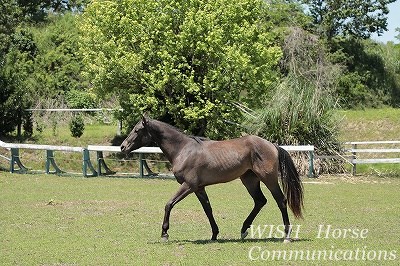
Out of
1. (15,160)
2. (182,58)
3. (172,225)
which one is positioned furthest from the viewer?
(182,58)

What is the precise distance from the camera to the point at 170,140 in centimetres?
1202

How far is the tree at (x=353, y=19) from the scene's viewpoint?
44.2 meters

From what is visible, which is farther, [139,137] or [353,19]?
[353,19]

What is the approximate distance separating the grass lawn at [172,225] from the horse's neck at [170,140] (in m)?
1.53

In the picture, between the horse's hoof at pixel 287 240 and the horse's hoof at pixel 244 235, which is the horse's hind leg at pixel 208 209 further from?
the horse's hoof at pixel 287 240

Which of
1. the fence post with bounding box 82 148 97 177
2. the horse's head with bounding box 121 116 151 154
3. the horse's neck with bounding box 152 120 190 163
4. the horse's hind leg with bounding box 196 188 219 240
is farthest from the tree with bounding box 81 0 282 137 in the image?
the horse's hind leg with bounding box 196 188 219 240

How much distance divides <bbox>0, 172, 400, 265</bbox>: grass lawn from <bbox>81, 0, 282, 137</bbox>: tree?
5.96 meters

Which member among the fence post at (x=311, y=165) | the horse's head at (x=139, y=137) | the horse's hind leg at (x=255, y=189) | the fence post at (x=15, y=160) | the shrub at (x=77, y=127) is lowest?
the fence post at (x=15, y=160)

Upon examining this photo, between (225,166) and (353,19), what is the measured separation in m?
35.3

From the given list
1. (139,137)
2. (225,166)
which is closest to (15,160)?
(139,137)

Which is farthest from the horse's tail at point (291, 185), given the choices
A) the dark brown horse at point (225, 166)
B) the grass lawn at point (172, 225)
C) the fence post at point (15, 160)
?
the fence post at point (15, 160)

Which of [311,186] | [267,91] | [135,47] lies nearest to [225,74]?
[267,91]

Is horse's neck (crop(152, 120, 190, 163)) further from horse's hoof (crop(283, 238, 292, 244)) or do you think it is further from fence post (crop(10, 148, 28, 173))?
fence post (crop(10, 148, 28, 173))

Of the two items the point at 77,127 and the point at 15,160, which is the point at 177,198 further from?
the point at 77,127
